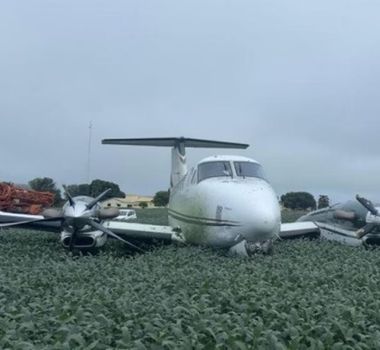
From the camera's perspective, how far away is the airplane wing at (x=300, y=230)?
19.3 meters

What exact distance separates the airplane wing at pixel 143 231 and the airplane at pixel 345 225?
341cm

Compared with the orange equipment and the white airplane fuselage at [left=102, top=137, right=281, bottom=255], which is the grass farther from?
the orange equipment

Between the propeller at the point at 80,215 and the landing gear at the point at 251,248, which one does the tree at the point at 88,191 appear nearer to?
the propeller at the point at 80,215

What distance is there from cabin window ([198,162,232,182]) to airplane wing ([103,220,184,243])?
7.15 feet

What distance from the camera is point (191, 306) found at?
249 inches

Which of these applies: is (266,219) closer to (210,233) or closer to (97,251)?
(210,233)

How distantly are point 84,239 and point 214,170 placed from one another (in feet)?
13.1

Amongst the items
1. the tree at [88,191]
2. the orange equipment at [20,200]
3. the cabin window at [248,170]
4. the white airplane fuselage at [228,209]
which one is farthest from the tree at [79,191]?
the orange equipment at [20,200]

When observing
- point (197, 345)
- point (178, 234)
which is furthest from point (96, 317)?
point (178, 234)

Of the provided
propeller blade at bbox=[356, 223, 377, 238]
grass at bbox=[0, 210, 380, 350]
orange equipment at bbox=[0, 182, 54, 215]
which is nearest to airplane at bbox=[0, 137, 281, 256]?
grass at bbox=[0, 210, 380, 350]

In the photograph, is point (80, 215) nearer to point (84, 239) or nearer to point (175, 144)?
point (84, 239)

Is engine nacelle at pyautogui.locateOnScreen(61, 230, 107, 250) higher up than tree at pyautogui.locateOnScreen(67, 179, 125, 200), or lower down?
lower down

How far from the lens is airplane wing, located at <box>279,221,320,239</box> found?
63.4 ft

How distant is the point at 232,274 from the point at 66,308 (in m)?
3.87
